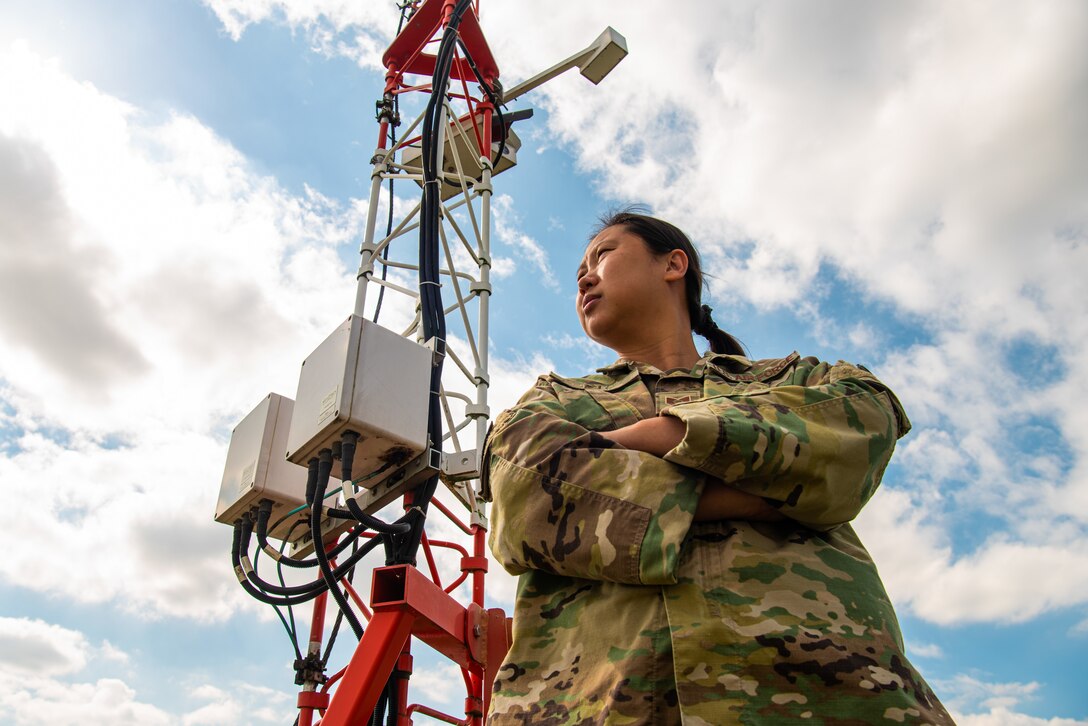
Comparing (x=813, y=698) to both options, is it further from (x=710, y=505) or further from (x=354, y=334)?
(x=354, y=334)

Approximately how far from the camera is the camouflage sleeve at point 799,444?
1.14 meters

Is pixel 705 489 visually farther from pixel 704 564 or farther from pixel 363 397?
pixel 363 397

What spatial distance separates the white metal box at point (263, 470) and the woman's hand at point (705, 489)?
2462 mm

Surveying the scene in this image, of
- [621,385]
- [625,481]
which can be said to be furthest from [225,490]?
[625,481]

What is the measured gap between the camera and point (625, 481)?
3.79 ft

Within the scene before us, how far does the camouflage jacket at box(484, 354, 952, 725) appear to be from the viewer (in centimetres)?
102

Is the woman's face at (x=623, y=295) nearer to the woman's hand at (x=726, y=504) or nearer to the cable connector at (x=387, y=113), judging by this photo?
the woman's hand at (x=726, y=504)

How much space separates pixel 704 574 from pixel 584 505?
0.62ft

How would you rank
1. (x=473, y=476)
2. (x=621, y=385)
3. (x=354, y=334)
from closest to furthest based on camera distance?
(x=621, y=385) → (x=354, y=334) → (x=473, y=476)

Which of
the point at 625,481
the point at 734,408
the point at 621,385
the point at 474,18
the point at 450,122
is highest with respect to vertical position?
the point at 474,18

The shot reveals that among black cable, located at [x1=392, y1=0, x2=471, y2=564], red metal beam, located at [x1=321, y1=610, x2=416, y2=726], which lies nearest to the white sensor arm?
black cable, located at [x1=392, y1=0, x2=471, y2=564]

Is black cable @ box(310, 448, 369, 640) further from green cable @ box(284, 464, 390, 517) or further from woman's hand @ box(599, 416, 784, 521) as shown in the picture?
woman's hand @ box(599, 416, 784, 521)

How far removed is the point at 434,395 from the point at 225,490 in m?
1.04

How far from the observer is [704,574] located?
1.11m
